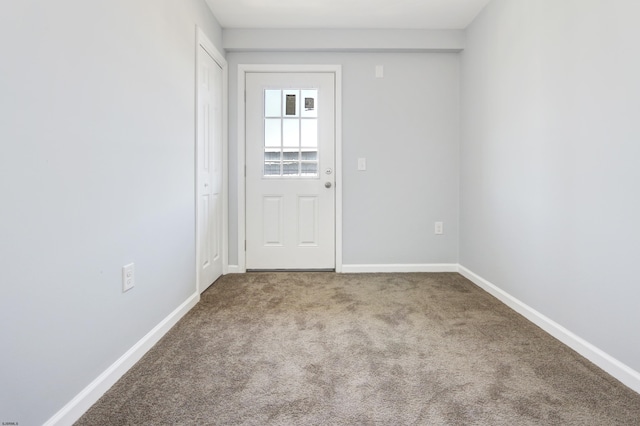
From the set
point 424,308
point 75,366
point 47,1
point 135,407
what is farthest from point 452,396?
point 47,1

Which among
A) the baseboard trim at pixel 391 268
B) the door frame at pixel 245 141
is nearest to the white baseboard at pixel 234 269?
the door frame at pixel 245 141

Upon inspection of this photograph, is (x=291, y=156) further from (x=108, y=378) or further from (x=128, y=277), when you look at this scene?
(x=108, y=378)

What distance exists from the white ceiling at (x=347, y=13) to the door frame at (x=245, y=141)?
357 mm

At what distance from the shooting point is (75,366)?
4.21ft

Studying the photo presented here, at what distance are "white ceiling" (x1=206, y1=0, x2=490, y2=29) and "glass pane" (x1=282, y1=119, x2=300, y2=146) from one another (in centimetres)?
87

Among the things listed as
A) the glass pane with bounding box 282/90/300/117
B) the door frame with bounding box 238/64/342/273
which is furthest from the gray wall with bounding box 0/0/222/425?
the glass pane with bounding box 282/90/300/117

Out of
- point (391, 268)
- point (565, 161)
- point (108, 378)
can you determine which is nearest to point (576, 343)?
point (565, 161)

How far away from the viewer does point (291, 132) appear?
135 inches

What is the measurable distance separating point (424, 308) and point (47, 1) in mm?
2511

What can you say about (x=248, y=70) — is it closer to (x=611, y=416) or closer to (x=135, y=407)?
(x=135, y=407)

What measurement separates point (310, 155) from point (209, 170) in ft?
3.33

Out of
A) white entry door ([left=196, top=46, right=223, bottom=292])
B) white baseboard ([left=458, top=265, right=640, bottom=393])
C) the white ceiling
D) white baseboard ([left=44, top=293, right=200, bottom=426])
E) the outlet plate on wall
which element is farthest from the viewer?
Answer: the white ceiling

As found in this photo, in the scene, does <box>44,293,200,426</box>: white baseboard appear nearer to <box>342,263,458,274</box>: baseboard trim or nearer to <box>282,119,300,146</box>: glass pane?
<box>342,263,458,274</box>: baseboard trim

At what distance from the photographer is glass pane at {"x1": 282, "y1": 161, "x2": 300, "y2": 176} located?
3.45 m
